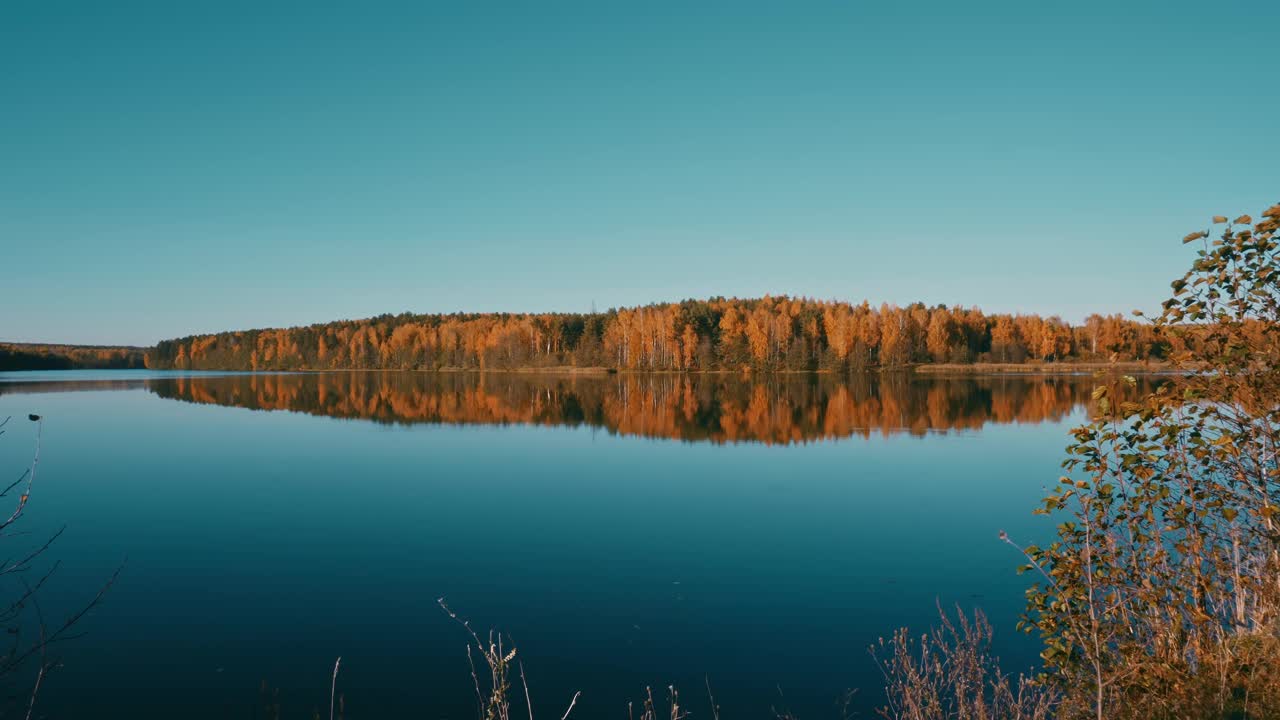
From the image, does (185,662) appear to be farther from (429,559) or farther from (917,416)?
(917,416)

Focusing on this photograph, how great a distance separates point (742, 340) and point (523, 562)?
8938 centimetres

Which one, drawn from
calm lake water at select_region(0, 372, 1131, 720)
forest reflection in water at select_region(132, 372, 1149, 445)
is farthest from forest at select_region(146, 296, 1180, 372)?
calm lake water at select_region(0, 372, 1131, 720)

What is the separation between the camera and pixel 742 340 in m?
98.4

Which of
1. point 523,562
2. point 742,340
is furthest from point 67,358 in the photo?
point 523,562

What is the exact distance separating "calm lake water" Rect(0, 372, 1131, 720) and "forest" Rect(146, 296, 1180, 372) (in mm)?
72677

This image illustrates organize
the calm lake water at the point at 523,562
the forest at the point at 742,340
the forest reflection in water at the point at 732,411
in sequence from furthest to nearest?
1. the forest at the point at 742,340
2. the forest reflection in water at the point at 732,411
3. the calm lake water at the point at 523,562

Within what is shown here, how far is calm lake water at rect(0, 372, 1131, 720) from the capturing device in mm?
6980

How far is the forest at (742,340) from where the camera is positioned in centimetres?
9581

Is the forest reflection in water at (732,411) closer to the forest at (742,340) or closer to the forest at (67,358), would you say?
the forest at (742,340)

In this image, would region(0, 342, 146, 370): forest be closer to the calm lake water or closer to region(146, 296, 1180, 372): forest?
region(146, 296, 1180, 372): forest

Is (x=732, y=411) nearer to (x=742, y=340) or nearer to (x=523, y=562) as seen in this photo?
(x=523, y=562)

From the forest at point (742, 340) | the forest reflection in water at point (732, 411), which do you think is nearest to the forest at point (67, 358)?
the forest at point (742, 340)

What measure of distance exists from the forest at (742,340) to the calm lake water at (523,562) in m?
72.7

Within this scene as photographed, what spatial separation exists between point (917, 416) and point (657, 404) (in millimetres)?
14861
